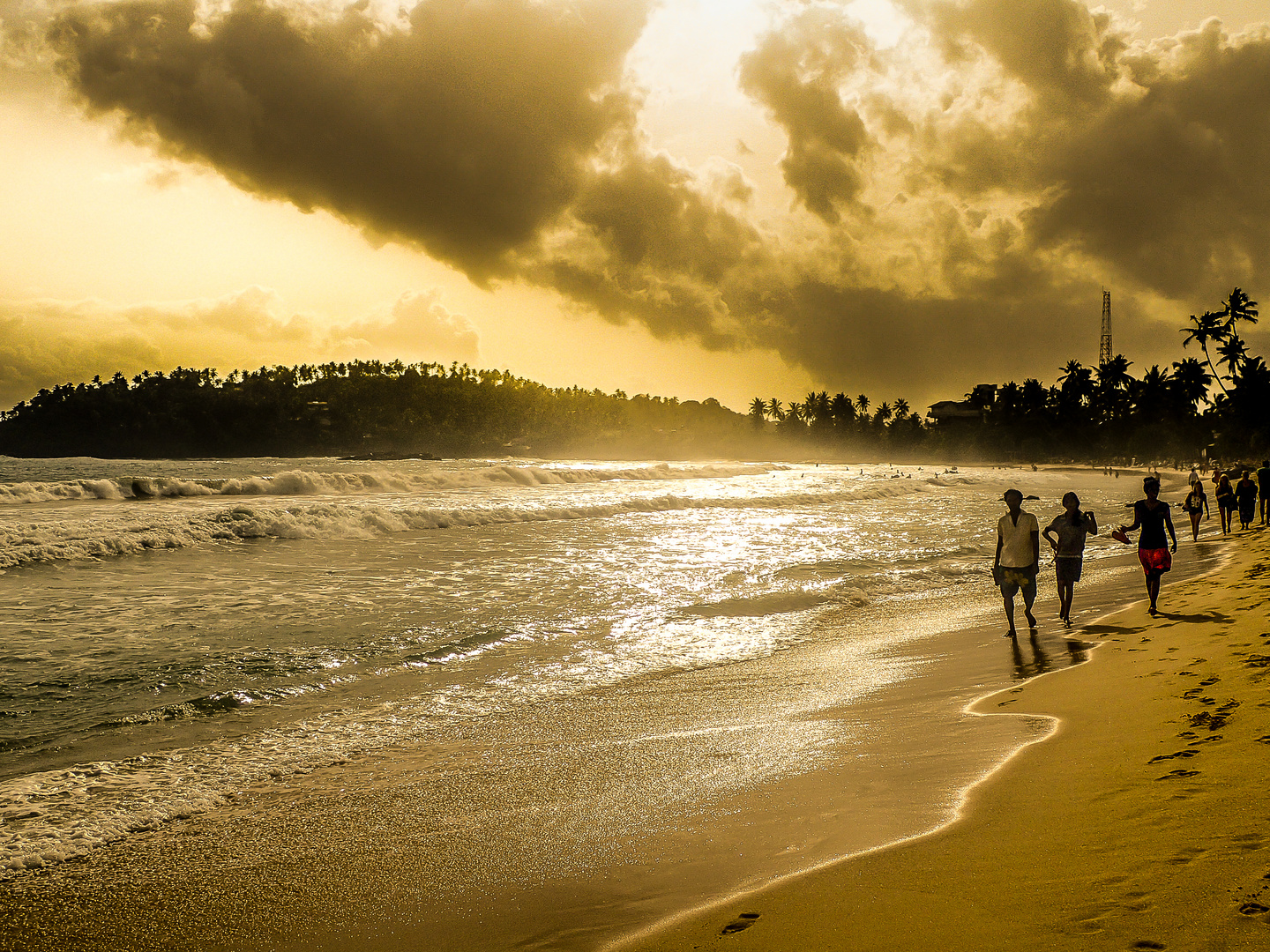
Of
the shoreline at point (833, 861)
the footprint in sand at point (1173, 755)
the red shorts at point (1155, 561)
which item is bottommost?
the shoreline at point (833, 861)

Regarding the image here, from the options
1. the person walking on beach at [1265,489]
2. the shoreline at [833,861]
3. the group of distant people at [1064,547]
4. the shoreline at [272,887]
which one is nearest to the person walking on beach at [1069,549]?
the group of distant people at [1064,547]

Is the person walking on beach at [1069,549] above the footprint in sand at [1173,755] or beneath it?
above

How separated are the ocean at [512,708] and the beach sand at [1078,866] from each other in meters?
0.28

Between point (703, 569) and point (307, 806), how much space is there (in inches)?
433

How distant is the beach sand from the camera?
8.55ft

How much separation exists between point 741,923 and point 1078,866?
1.49m

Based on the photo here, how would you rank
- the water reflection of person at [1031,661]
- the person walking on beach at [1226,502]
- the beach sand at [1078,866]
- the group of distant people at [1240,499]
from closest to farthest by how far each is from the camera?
the beach sand at [1078,866], the water reflection of person at [1031,661], the group of distant people at [1240,499], the person walking on beach at [1226,502]

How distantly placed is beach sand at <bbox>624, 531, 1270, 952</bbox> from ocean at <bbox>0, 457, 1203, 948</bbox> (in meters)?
0.28

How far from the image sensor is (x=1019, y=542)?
393 inches

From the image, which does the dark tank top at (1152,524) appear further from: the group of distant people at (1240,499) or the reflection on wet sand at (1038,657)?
the group of distant people at (1240,499)

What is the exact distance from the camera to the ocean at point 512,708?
3924mm

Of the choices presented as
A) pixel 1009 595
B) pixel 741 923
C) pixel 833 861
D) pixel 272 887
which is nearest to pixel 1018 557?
pixel 1009 595

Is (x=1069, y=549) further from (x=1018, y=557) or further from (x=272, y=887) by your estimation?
(x=272, y=887)

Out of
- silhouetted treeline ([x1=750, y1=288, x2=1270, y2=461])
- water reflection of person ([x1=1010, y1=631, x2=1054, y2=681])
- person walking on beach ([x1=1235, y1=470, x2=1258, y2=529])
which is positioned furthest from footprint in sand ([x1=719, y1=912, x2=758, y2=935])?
silhouetted treeline ([x1=750, y1=288, x2=1270, y2=461])
